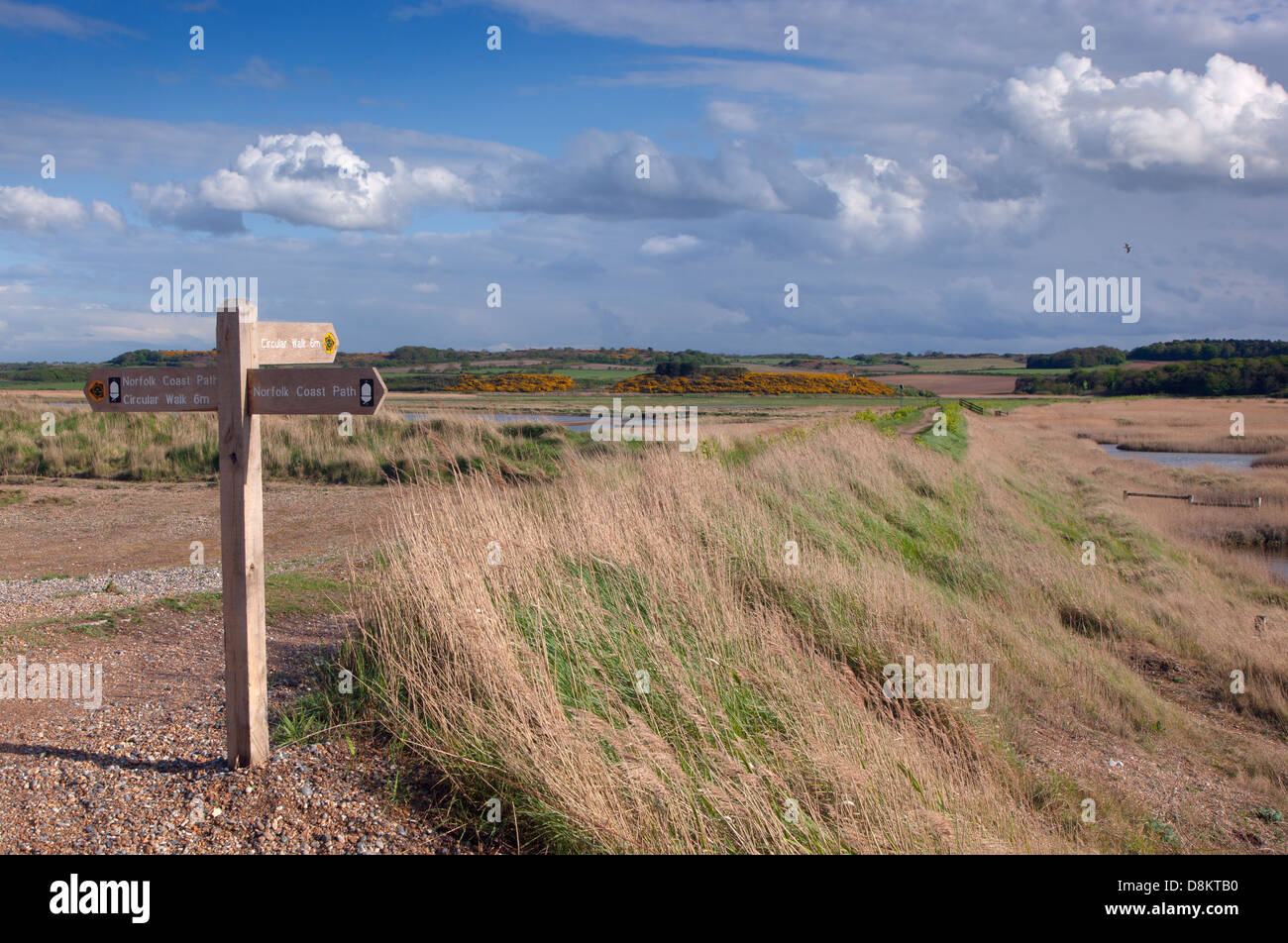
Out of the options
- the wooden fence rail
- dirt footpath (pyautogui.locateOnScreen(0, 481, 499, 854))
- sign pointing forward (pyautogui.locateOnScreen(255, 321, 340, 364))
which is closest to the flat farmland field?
the wooden fence rail

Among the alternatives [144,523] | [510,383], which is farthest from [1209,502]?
[510,383]

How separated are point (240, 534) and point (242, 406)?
2.14 ft

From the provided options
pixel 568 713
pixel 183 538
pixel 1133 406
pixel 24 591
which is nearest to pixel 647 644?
pixel 568 713

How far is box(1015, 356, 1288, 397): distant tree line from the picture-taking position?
3273 inches

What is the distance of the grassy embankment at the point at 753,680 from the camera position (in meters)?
Answer: 4.07

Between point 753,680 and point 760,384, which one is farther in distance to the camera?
point 760,384

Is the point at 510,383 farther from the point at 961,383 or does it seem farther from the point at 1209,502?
the point at 961,383

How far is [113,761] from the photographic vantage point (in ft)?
14.5

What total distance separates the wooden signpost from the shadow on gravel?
20cm

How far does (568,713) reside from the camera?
4762 mm

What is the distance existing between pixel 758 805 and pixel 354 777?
2.10 meters

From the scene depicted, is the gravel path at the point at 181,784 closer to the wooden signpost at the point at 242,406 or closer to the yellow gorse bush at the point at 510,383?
the wooden signpost at the point at 242,406

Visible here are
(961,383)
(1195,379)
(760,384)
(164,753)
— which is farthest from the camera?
(961,383)

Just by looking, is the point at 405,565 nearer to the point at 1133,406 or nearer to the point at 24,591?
the point at 24,591
